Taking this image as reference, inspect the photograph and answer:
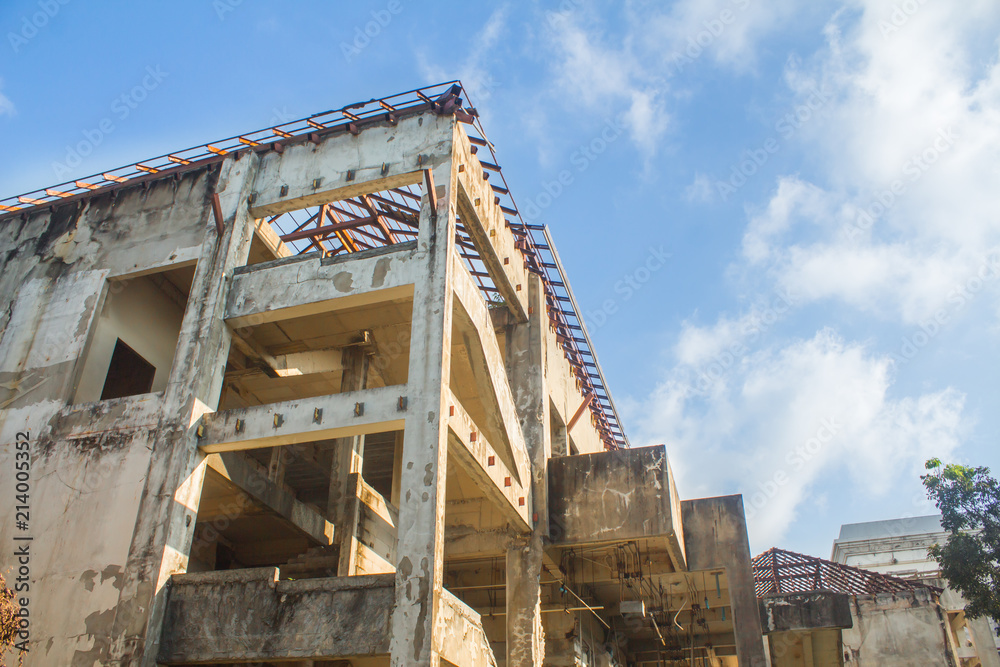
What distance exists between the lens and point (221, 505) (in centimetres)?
1423

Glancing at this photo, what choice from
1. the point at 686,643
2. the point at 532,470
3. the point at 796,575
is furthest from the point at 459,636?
the point at 796,575

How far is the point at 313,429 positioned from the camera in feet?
36.0

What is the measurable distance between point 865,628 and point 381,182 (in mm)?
21150

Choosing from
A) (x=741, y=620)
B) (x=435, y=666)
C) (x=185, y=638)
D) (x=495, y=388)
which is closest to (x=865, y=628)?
(x=741, y=620)

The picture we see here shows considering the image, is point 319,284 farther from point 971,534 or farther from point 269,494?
point 971,534

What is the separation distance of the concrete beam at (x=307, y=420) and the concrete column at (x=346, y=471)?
308cm

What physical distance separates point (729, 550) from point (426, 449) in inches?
335

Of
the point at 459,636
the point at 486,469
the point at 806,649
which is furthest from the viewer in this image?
the point at 806,649

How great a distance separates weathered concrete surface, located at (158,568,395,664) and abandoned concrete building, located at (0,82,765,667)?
3cm

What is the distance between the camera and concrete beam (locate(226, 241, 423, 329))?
1197 centimetres

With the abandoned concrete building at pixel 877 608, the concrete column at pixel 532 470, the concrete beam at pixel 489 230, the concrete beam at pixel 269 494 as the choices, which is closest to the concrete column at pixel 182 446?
the concrete beam at pixel 269 494

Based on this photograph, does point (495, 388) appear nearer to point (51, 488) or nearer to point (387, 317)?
point (387, 317)

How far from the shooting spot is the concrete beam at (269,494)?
482 inches

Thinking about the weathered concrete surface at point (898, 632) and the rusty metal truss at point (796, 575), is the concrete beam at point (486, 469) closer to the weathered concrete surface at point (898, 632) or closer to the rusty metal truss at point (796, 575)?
the rusty metal truss at point (796, 575)
